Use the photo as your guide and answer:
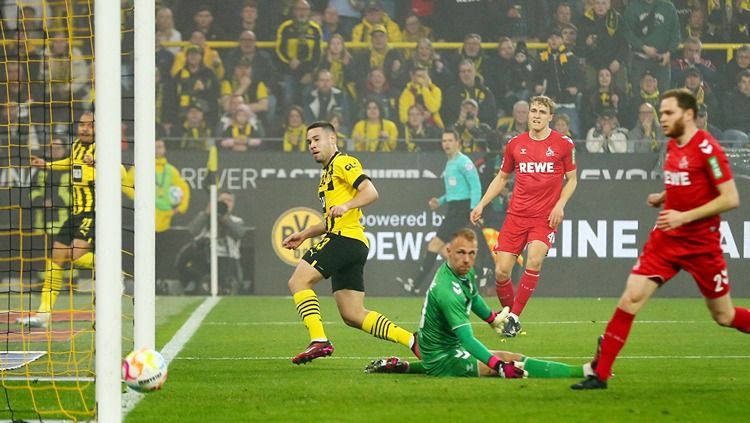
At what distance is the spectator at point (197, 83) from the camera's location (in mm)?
20609

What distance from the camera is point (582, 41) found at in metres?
20.8

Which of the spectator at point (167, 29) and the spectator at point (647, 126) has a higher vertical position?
the spectator at point (167, 29)

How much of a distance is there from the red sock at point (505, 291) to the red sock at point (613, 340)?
467 cm

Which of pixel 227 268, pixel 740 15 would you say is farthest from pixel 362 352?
pixel 740 15

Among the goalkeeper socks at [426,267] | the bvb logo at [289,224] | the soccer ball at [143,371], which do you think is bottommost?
the goalkeeper socks at [426,267]

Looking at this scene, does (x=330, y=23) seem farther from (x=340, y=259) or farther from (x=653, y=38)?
(x=340, y=259)

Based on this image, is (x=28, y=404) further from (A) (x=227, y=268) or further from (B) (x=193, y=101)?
(B) (x=193, y=101)

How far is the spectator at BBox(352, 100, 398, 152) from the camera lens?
19.3 metres

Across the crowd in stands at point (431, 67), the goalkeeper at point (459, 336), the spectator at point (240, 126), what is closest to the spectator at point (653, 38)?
the crowd in stands at point (431, 67)

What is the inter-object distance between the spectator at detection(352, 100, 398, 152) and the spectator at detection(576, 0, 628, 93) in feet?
11.4

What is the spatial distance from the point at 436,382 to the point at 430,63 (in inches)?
499

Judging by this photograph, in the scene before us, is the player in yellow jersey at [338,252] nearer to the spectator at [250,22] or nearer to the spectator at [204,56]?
the spectator at [204,56]

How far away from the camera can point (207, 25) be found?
2141 centimetres

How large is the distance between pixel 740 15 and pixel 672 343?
34.7ft
